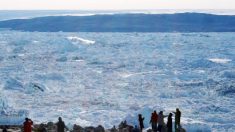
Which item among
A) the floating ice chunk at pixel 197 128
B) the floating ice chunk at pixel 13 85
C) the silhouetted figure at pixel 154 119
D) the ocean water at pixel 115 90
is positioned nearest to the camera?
the silhouetted figure at pixel 154 119

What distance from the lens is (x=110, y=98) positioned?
1817 cm

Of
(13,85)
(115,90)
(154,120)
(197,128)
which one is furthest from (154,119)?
(13,85)

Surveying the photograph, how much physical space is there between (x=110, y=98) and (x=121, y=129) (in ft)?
23.6

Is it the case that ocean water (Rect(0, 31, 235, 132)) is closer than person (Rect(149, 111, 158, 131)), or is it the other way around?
person (Rect(149, 111, 158, 131))

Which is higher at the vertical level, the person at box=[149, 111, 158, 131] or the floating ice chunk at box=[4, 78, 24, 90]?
the floating ice chunk at box=[4, 78, 24, 90]

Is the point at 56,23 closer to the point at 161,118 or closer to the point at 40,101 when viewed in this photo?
the point at 40,101

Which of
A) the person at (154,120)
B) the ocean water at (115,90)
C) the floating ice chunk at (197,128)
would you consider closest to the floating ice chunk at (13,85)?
the ocean water at (115,90)

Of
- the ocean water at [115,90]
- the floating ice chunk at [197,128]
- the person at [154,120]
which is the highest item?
the ocean water at [115,90]

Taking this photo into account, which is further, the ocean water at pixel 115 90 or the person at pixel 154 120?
the ocean water at pixel 115 90

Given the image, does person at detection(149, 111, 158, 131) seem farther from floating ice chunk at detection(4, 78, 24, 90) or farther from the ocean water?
floating ice chunk at detection(4, 78, 24, 90)

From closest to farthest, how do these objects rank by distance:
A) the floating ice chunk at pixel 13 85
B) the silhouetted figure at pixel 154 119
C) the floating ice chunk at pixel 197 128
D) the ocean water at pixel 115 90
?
the silhouetted figure at pixel 154 119 < the floating ice chunk at pixel 197 128 < the ocean water at pixel 115 90 < the floating ice chunk at pixel 13 85

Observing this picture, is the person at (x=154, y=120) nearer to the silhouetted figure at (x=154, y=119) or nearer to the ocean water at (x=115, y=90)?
the silhouetted figure at (x=154, y=119)

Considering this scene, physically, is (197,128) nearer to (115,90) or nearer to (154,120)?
(154,120)

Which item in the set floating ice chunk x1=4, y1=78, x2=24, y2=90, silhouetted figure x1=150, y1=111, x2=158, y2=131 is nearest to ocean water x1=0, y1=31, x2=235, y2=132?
floating ice chunk x1=4, y1=78, x2=24, y2=90
